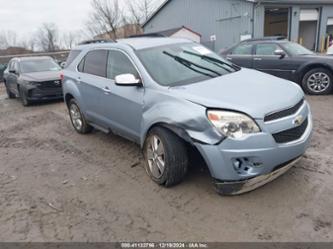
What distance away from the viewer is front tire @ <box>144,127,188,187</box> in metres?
3.40

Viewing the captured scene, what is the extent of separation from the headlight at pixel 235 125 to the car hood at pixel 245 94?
63mm

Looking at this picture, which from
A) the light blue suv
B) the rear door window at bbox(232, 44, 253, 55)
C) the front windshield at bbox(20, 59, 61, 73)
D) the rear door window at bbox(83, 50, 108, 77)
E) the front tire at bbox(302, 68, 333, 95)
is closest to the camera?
the light blue suv

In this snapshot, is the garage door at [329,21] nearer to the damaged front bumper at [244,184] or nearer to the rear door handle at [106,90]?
the rear door handle at [106,90]

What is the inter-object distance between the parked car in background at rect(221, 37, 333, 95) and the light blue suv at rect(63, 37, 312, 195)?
4646 millimetres

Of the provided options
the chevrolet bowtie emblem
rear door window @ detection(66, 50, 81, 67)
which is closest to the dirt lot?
the chevrolet bowtie emblem

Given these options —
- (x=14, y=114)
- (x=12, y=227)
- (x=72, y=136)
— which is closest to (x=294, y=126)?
(x=12, y=227)

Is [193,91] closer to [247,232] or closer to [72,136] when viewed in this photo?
[247,232]

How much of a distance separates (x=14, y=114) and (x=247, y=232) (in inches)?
325

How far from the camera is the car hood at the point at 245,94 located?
119 inches

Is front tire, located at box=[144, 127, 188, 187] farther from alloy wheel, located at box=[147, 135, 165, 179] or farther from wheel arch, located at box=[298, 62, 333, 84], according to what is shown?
wheel arch, located at box=[298, 62, 333, 84]

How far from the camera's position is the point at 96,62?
5.05m

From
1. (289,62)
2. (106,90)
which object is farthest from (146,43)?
(289,62)

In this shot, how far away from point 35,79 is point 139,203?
7.80 m

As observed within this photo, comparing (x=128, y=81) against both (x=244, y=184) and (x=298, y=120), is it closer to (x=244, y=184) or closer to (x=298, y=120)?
(x=244, y=184)
